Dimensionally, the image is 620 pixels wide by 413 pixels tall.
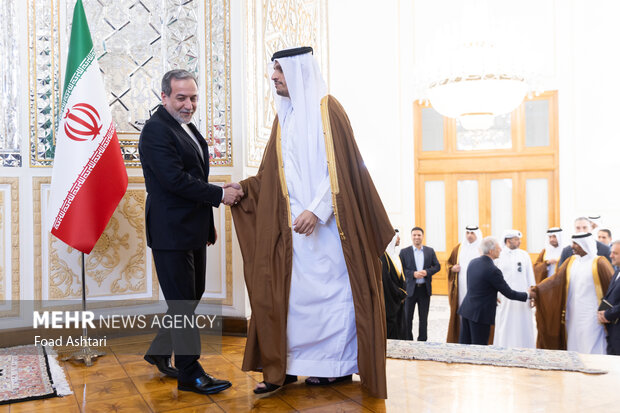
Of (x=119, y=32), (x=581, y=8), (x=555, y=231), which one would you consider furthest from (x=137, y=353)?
(x=581, y=8)

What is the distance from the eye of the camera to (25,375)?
279cm

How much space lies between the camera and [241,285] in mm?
3779

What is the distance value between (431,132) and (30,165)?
27.9ft

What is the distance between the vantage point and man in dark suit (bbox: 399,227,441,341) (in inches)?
255

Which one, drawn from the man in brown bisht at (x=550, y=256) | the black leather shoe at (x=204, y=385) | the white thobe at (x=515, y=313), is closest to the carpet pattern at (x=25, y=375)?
the black leather shoe at (x=204, y=385)

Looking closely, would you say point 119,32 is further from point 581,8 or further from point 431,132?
point 581,8

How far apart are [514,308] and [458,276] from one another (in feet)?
2.74

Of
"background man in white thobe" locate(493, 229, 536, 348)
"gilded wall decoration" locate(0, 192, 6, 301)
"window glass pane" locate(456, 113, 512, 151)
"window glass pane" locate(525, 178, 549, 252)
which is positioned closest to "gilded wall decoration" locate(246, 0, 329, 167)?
"gilded wall decoration" locate(0, 192, 6, 301)

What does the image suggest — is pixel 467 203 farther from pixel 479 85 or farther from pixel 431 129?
pixel 479 85

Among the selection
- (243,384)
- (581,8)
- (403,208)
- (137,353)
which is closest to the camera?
(243,384)

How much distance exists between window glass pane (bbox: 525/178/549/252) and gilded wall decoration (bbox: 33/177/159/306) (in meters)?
8.32

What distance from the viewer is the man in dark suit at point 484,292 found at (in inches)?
188

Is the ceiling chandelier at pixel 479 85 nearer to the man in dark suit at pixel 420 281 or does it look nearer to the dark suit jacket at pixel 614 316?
the man in dark suit at pixel 420 281

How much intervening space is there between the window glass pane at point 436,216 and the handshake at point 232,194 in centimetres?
852
